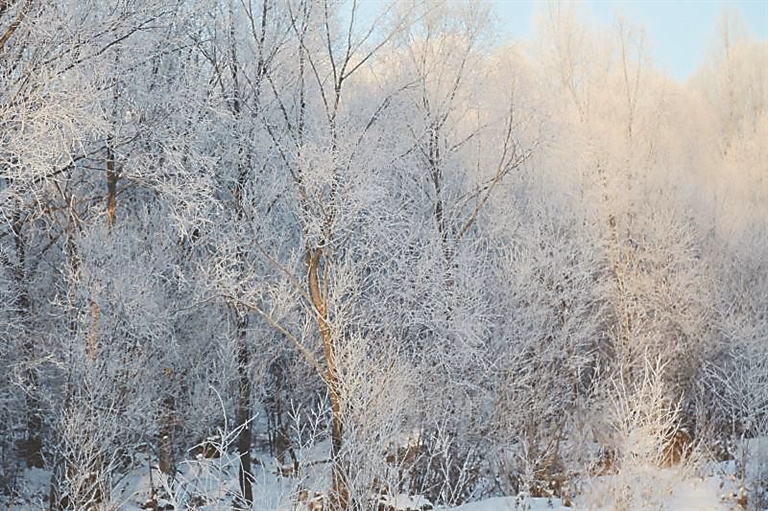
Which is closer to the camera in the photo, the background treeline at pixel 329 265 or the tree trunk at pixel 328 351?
the background treeline at pixel 329 265

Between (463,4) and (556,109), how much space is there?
302cm

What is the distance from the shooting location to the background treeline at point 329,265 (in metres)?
7.29

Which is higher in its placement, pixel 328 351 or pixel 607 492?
pixel 328 351

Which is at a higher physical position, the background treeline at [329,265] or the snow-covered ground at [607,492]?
the background treeline at [329,265]

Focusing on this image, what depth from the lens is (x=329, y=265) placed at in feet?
28.4

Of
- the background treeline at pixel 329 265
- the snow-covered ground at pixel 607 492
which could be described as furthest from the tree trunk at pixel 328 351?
the snow-covered ground at pixel 607 492

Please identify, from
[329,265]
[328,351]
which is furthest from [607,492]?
[329,265]

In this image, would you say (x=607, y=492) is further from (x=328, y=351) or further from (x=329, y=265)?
(x=329, y=265)

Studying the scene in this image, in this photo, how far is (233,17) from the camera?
30.0 feet

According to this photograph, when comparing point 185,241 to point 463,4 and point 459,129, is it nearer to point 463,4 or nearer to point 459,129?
point 459,129

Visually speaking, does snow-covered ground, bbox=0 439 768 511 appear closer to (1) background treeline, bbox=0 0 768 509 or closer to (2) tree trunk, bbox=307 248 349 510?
(1) background treeline, bbox=0 0 768 509

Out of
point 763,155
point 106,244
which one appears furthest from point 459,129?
point 763,155

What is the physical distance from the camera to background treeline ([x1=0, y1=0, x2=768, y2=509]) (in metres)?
7.29

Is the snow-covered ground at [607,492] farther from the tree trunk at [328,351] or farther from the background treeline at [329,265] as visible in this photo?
the tree trunk at [328,351]
